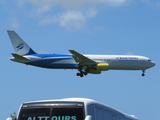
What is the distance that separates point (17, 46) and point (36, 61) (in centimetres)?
797

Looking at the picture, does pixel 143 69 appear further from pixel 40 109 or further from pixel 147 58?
pixel 40 109

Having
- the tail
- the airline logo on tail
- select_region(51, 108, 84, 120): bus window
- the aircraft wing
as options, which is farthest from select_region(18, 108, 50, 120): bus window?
the airline logo on tail

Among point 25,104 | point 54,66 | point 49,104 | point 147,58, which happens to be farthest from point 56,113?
point 147,58

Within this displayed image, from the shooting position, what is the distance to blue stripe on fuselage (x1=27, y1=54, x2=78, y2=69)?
6462cm

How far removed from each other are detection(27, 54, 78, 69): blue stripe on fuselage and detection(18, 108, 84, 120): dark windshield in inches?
1974

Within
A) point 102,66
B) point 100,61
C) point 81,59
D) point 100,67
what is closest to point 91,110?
point 102,66

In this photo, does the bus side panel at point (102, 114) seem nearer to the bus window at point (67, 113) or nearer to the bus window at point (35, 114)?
the bus window at point (67, 113)

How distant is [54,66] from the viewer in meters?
65.3

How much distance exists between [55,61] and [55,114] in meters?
50.6

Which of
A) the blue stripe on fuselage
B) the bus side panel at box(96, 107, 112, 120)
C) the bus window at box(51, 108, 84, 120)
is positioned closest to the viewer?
the bus window at box(51, 108, 84, 120)

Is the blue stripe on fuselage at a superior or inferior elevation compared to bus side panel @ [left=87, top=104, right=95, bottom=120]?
superior

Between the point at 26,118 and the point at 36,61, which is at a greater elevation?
the point at 36,61

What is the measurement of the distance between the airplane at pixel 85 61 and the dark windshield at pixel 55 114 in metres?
50.1

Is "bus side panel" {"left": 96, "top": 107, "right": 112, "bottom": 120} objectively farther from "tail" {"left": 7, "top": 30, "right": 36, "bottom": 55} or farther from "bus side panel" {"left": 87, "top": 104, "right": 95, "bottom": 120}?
"tail" {"left": 7, "top": 30, "right": 36, "bottom": 55}
